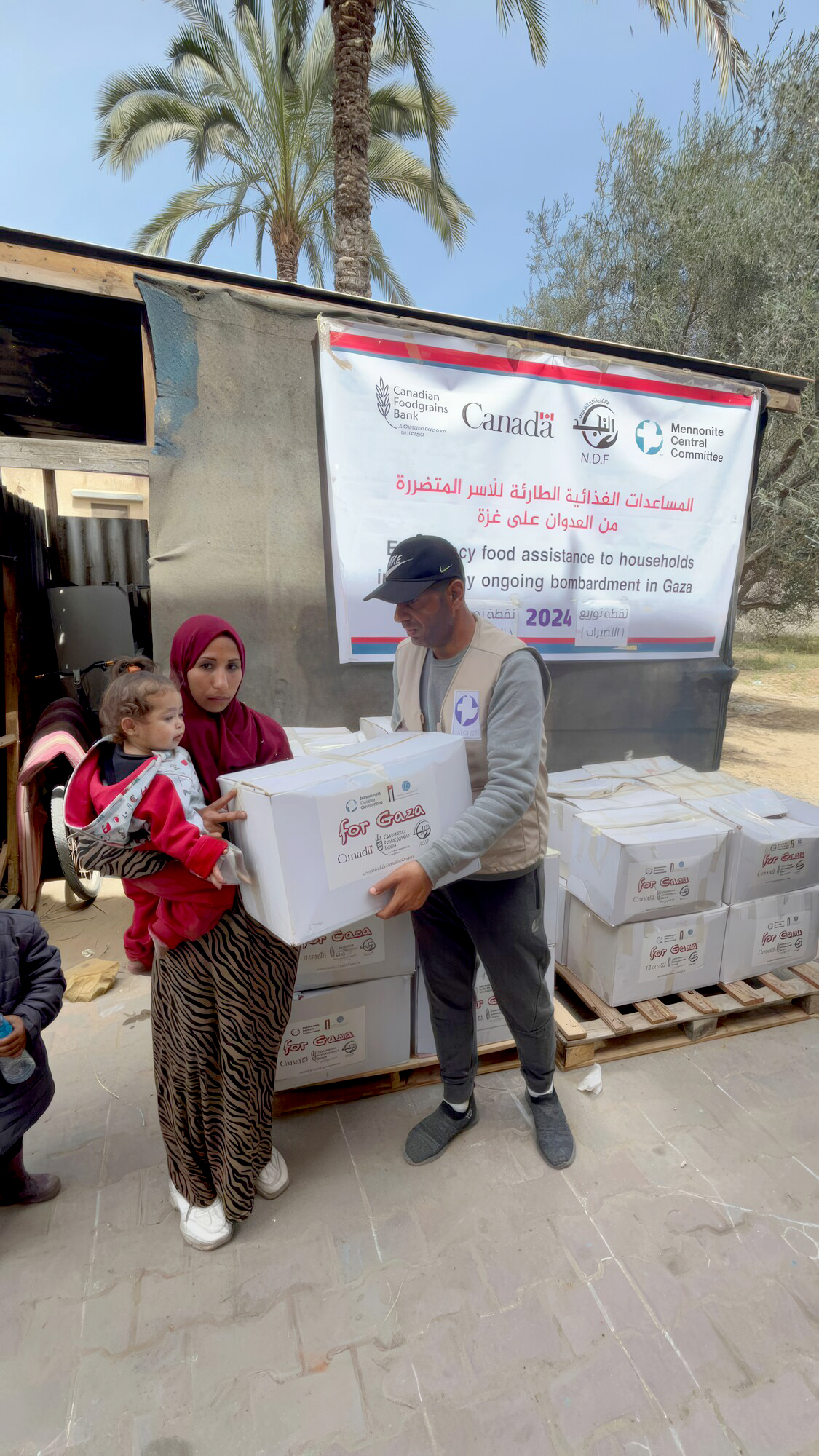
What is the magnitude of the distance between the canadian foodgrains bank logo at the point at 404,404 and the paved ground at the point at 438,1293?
3043 mm

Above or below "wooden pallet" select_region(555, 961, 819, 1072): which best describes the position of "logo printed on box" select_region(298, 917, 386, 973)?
above

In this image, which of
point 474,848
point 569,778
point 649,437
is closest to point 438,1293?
point 474,848

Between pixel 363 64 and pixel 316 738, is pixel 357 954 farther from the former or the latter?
pixel 363 64

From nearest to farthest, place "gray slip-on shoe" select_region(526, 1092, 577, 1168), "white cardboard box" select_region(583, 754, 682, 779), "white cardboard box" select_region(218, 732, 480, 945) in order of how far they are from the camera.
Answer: "white cardboard box" select_region(218, 732, 480, 945), "gray slip-on shoe" select_region(526, 1092, 577, 1168), "white cardboard box" select_region(583, 754, 682, 779)

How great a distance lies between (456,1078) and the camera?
2.18 m

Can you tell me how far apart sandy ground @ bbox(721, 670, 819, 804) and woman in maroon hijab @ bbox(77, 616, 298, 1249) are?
517 cm

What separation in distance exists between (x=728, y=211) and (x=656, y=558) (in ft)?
21.3

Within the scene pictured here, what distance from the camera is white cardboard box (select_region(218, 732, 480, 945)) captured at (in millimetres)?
1470

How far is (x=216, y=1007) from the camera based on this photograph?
1.74m

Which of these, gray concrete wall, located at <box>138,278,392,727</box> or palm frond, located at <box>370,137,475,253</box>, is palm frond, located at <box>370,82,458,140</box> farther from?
gray concrete wall, located at <box>138,278,392,727</box>

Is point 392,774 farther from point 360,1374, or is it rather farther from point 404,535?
point 404,535

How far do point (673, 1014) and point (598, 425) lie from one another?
10.1ft

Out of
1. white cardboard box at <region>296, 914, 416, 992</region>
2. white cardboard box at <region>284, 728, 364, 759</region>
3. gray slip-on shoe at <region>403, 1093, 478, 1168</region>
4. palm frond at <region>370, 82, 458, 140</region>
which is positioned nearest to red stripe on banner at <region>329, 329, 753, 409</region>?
white cardboard box at <region>284, 728, 364, 759</region>

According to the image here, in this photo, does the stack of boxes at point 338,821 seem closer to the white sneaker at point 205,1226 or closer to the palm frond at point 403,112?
the white sneaker at point 205,1226
